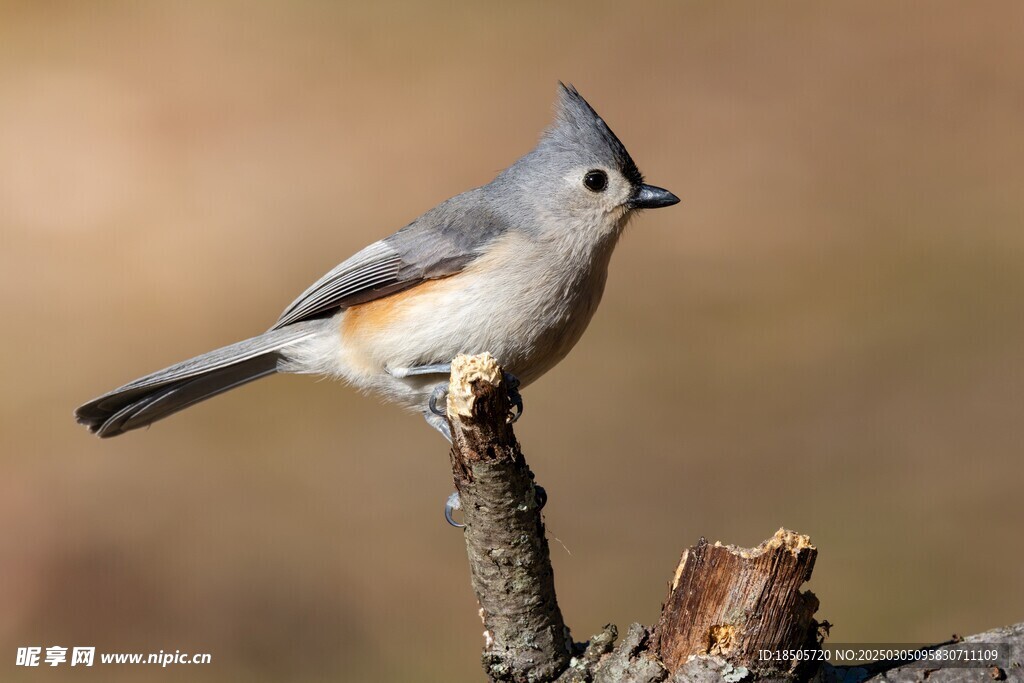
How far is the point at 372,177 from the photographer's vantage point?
24.7 ft

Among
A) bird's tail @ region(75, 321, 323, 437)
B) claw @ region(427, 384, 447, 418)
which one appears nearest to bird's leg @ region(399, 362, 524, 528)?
claw @ region(427, 384, 447, 418)

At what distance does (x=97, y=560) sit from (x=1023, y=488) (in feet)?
15.8

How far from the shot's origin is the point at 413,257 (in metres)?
3.53

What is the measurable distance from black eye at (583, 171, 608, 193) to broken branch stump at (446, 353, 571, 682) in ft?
3.32

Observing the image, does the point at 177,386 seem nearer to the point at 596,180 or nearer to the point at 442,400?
the point at 442,400

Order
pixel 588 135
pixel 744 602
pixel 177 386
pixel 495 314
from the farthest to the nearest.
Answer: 1. pixel 177 386
2. pixel 588 135
3. pixel 495 314
4. pixel 744 602

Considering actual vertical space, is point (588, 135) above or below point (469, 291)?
above

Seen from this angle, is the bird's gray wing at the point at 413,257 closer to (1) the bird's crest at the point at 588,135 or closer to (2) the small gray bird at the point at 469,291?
(2) the small gray bird at the point at 469,291

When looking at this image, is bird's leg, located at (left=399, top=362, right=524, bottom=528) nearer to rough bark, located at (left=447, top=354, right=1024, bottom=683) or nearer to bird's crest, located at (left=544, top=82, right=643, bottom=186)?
rough bark, located at (left=447, top=354, right=1024, bottom=683)

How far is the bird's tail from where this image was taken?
3.73 m

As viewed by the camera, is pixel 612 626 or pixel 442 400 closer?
pixel 612 626

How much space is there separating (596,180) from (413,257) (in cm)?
66

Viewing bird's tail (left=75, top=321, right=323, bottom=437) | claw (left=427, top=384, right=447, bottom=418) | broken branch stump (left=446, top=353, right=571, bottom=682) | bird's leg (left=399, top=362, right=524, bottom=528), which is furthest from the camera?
bird's tail (left=75, top=321, right=323, bottom=437)

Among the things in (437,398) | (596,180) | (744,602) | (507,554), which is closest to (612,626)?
(507,554)
